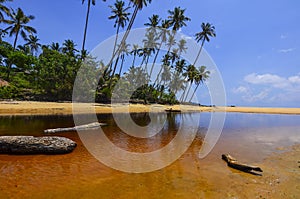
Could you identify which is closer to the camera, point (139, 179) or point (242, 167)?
point (139, 179)

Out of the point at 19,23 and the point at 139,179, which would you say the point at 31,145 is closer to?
the point at 139,179

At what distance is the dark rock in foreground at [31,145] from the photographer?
26.6 feet

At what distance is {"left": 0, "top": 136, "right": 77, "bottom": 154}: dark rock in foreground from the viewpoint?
319 inches

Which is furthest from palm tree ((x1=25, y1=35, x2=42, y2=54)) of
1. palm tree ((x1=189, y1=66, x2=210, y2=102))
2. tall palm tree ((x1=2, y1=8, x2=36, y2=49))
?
palm tree ((x1=189, y1=66, x2=210, y2=102))

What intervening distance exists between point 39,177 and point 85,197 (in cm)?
221

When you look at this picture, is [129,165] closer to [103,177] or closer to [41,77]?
[103,177]

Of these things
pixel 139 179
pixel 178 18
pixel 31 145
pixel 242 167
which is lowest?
pixel 139 179

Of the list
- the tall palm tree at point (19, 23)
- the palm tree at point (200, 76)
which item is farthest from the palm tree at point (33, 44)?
the palm tree at point (200, 76)

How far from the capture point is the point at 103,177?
617cm

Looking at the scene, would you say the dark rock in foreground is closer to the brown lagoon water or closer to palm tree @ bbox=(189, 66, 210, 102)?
the brown lagoon water

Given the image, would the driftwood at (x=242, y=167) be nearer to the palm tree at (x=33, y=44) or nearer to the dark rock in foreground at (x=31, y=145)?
the dark rock in foreground at (x=31, y=145)

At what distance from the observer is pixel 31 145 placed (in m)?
8.24

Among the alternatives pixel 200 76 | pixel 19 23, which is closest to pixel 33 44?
pixel 19 23

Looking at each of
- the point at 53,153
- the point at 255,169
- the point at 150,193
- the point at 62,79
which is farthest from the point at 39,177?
the point at 62,79
